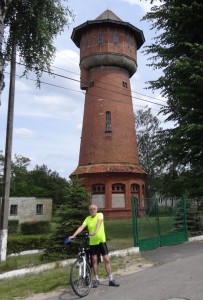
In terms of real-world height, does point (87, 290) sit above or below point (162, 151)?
below

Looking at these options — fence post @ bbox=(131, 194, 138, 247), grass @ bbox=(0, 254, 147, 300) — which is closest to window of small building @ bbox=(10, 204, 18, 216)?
fence post @ bbox=(131, 194, 138, 247)

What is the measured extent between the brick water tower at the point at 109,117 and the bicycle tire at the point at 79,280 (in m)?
26.0

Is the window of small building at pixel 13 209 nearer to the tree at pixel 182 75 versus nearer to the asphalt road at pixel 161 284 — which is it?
the tree at pixel 182 75

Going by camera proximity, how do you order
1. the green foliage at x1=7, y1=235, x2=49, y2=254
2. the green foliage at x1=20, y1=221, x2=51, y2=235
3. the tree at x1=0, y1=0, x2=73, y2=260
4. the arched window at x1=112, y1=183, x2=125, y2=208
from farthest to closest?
the arched window at x1=112, y1=183, x2=125, y2=208 → the green foliage at x1=20, y1=221, x2=51, y2=235 → the green foliage at x1=7, y1=235, x2=49, y2=254 → the tree at x1=0, y1=0, x2=73, y2=260

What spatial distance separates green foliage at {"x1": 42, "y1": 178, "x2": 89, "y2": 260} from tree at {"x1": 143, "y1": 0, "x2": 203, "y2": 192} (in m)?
5.58

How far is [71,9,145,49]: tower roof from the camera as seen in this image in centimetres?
3588

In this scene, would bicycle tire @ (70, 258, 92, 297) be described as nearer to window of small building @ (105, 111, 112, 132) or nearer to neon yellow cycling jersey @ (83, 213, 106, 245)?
neon yellow cycling jersey @ (83, 213, 106, 245)

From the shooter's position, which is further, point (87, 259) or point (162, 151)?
point (162, 151)

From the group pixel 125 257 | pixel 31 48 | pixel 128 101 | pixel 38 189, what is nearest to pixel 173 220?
pixel 125 257

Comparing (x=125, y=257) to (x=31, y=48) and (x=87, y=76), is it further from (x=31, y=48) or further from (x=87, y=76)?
(x=87, y=76)

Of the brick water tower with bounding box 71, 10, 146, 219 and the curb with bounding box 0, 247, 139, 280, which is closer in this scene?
the curb with bounding box 0, 247, 139, 280

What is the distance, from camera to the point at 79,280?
7.45 metres

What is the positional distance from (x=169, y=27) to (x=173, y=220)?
31.7ft

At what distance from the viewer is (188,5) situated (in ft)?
57.8
